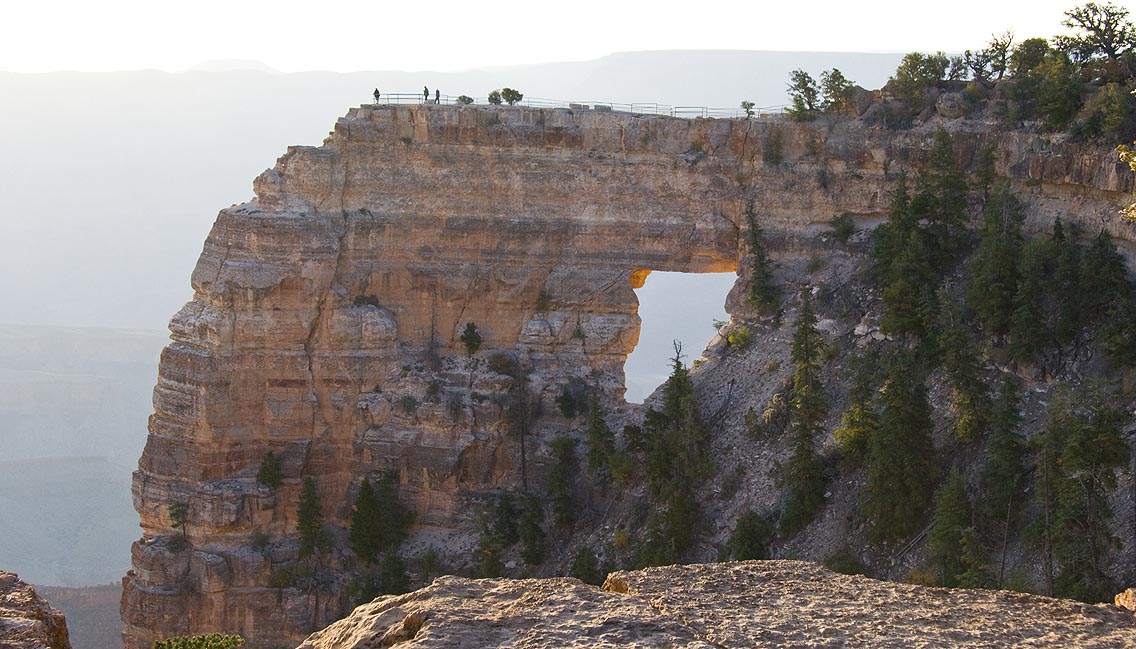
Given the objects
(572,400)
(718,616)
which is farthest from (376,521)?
(718,616)

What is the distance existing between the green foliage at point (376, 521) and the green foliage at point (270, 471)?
10.5ft

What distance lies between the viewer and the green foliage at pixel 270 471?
55625 mm

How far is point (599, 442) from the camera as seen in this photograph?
52062mm

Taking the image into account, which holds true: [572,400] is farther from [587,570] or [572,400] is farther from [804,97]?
[804,97]

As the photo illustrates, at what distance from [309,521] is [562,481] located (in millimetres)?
10492

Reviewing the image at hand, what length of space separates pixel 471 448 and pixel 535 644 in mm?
41358

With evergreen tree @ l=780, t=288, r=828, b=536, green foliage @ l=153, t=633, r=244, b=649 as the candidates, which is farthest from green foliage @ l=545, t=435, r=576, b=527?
green foliage @ l=153, t=633, r=244, b=649

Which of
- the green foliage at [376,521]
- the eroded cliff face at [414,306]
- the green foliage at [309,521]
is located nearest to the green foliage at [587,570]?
the eroded cliff face at [414,306]

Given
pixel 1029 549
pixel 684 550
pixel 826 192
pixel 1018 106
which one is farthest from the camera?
pixel 826 192

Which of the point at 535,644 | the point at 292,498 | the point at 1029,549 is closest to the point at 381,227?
the point at 292,498

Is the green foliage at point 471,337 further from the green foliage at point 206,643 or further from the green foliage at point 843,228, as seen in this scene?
the green foliage at point 206,643

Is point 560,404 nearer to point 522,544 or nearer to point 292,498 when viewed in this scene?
point 522,544

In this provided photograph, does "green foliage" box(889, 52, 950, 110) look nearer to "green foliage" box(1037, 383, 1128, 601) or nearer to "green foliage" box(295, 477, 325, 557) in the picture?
"green foliage" box(1037, 383, 1128, 601)

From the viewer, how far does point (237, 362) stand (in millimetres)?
55375
